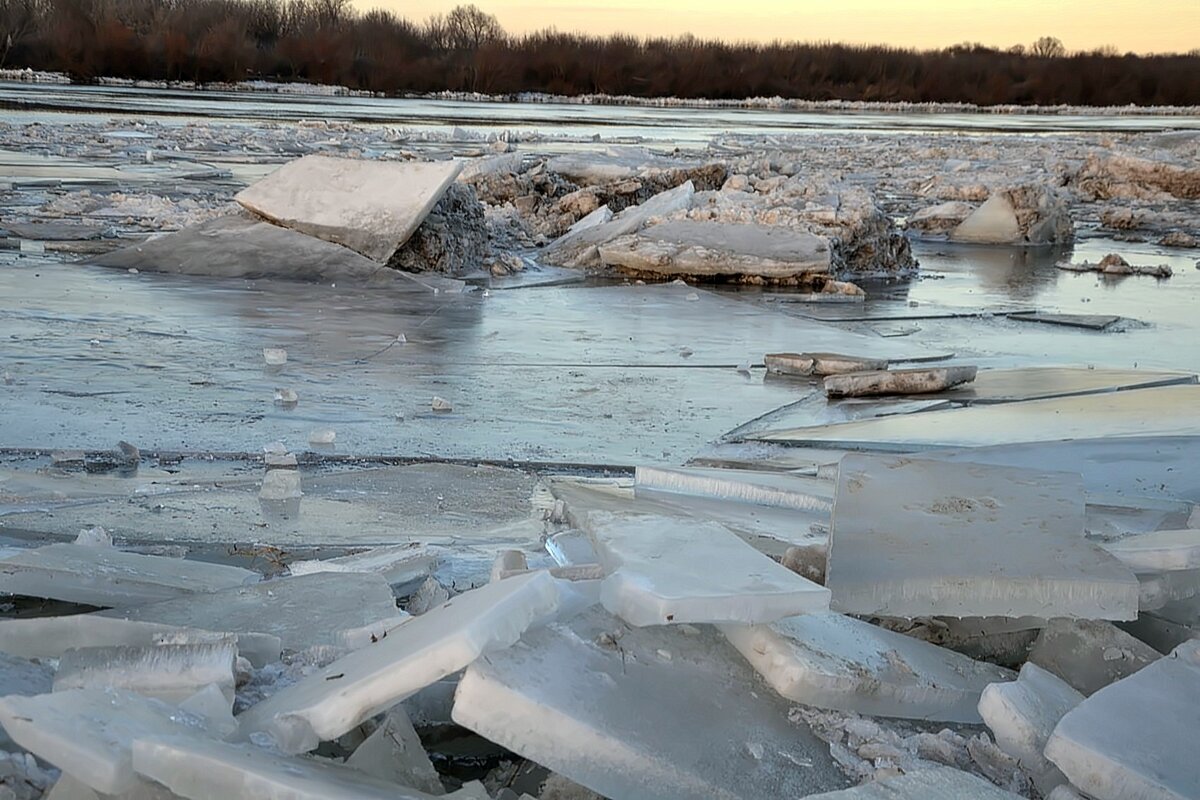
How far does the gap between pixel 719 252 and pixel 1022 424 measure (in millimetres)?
3624

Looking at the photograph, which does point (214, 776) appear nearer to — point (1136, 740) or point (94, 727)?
point (94, 727)

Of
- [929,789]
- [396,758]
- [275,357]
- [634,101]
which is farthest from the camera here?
[634,101]

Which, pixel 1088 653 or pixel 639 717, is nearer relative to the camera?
pixel 639 717

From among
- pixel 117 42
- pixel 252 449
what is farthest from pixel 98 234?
pixel 117 42

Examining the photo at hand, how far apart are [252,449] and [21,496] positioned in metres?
0.61

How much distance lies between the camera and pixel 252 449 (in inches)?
120

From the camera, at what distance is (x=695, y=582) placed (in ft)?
5.10

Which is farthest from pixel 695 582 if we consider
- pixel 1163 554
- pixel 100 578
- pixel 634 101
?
pixel 634 101

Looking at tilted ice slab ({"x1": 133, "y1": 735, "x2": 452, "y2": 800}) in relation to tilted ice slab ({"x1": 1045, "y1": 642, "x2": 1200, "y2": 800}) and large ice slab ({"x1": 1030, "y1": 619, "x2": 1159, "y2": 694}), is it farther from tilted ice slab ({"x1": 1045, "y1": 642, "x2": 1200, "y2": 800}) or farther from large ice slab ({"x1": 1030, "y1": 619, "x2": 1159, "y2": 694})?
large ice slab ({"x1": 1030, "y1": 619, "x2": 1159, "y2": 694})

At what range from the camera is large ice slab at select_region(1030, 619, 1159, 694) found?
5.50 feet

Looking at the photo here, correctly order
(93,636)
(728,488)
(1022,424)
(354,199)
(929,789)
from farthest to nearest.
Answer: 1. (354,199)
2. (1022,424)
3. (728,488)
4. (93,636)
5. (929,789)

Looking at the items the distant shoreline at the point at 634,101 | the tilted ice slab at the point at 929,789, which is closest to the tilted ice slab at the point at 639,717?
the tilted ice slab at the point at 929,789

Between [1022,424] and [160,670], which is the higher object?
[160,670]

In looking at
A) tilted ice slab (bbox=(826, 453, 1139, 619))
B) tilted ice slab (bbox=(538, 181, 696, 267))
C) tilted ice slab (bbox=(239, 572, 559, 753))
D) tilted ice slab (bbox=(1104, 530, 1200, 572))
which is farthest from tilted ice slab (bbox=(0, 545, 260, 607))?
tilted ice slab (bbox=(538, 181, 696, 267))
